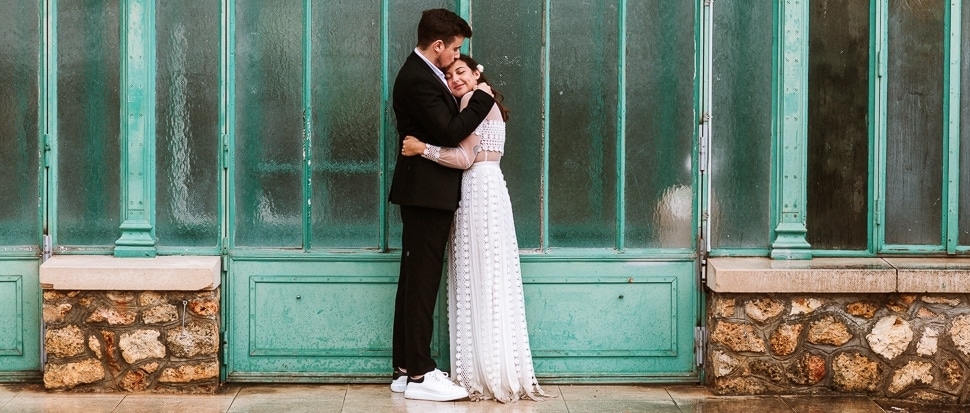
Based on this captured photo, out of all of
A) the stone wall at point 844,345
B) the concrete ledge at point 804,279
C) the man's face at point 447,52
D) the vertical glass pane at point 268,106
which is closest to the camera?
the man's face at point 447,52

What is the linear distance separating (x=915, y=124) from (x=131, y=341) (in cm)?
438

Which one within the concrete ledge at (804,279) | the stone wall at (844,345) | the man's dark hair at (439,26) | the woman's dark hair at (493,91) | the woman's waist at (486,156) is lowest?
the stone wall at (844,345)

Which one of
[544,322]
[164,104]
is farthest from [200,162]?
[544,322]

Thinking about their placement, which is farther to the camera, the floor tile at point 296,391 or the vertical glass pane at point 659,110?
the vertical glass pane at point 659,110

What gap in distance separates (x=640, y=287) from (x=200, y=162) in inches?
98.0

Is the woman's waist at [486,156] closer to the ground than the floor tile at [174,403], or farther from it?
farther from it

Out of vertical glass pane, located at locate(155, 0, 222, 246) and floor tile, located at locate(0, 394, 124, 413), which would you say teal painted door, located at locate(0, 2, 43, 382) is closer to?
floor tile, located at locate(0, 394, 124, 413)

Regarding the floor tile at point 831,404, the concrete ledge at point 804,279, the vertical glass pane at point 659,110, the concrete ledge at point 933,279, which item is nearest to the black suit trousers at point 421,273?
the vertical glass pane at point 659,110

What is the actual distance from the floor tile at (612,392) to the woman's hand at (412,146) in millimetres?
1533

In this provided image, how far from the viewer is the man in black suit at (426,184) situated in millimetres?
5973

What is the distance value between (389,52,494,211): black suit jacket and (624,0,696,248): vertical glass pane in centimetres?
98

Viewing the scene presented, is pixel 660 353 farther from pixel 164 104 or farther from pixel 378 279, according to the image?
pixel 164 104

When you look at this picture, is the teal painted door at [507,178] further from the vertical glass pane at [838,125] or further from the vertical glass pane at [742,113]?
the vertical glass pane at [838,125]

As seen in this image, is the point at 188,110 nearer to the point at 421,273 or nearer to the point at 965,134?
the point at 421,273
